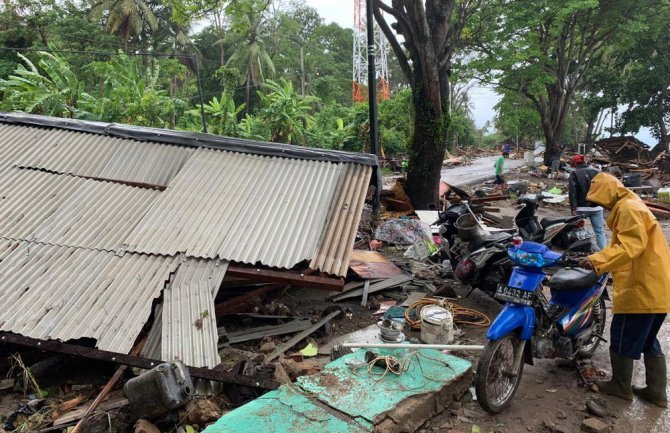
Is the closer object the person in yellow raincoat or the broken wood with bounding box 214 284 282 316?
the person in yellow raincoat

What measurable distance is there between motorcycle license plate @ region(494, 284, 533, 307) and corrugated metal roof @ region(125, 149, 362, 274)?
5.29 ft

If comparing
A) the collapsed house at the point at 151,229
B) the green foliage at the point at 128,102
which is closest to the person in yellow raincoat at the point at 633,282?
the collapsed house at the point at 151,229

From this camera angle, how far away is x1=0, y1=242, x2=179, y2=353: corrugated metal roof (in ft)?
12.2

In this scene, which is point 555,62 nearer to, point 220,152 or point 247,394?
point 220,152

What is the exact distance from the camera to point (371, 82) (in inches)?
361

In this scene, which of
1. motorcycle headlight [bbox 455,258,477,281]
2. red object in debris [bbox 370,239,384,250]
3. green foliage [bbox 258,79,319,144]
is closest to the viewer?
motorcycle headlight [bbox 455,258,477,281]

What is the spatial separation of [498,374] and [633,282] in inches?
50.5

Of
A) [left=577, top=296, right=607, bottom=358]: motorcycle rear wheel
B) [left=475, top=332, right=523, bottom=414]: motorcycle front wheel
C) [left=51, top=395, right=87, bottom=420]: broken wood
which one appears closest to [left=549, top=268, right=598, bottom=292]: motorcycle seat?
[left=475, top=332, right=523, bottom=414]: motorcycle front wheel

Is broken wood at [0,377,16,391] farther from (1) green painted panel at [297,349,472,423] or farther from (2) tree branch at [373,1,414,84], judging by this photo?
(2) tree branch at [373,1,414,84]

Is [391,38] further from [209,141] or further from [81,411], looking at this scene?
[81,411]

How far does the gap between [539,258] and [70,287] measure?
4102 millimetres

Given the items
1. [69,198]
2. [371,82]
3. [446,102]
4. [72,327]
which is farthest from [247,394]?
[446,102]

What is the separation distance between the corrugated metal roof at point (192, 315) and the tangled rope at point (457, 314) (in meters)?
2.30

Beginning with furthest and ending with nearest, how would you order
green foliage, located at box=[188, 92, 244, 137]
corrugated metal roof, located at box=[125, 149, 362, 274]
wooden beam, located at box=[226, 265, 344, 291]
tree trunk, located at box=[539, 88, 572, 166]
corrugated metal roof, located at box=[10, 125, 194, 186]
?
1. tree trunk, located at box=[539, 88, 572, 166]
2. green foliage, located at box=[188, 92, 244, 137]
3. corrugated metal roof, located at box=[10, 125, 194, 186]
4. corrugated metal roof, located at box=[125, 149, 362, 274]
5. wooden beam, located at box=[226, 265, 344, 291]
